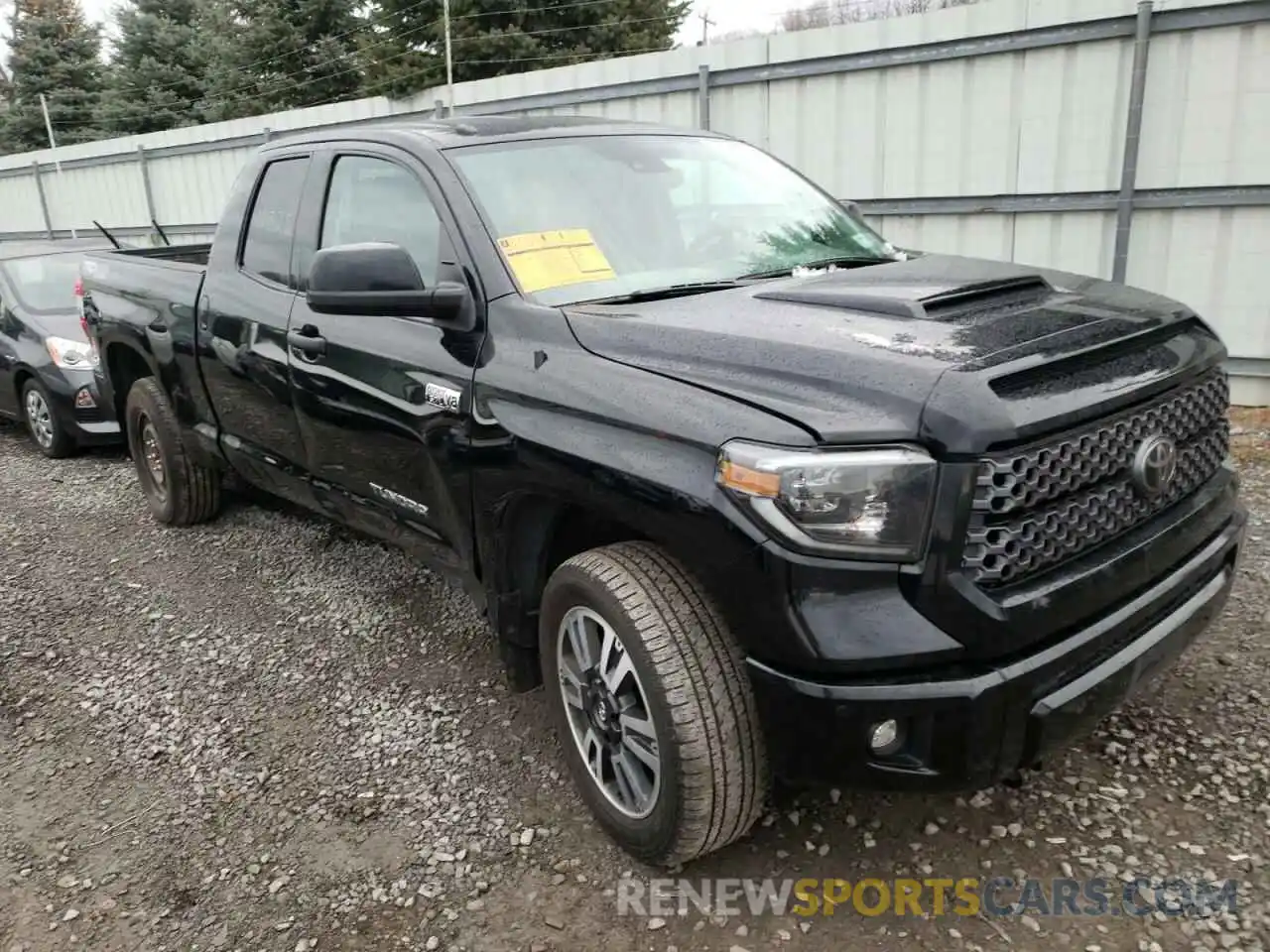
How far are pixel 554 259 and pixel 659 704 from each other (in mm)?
1394

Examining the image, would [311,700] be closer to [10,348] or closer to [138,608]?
[138,608]

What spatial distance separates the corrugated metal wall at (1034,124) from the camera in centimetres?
617

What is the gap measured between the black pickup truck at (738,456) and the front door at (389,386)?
16 millimetres

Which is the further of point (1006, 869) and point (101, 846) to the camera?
point (101, 846)

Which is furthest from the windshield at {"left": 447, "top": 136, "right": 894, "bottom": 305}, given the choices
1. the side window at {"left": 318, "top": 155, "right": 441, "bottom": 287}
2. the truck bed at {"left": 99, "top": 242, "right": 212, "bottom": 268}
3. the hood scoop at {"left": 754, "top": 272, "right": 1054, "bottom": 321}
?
the truck bed at {"left": 99, "top": 242, "right": 212, "bottom": 268}

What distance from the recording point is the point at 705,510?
2168mm

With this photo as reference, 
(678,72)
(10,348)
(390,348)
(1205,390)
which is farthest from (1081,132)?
(10,348)

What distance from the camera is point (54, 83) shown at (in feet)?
98.6

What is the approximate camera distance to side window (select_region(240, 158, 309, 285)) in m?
3.93

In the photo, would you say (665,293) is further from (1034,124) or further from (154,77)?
(154,77)

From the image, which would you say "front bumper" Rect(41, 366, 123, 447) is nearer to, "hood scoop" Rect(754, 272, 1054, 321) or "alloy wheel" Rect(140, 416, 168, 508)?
"alloy wheel" Rect(140, 416, 168, 508)

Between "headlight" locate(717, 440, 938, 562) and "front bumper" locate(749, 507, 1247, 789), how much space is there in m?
0.30

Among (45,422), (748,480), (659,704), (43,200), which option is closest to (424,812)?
(659,704)

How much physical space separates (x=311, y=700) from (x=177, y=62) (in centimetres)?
2989
